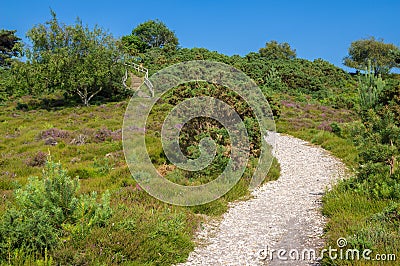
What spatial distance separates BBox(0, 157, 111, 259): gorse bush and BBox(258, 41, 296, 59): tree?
60108 mm

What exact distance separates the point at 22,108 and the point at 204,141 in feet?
91.2

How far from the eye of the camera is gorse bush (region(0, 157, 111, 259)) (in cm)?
552

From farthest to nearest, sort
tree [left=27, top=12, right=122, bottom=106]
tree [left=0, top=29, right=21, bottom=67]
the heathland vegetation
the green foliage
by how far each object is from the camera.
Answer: tree [left=0, top=29, right=21, bottom=67]
tree [left=27, top=12, right=122, bottom=106]
the green foliage
the heathland vegetation

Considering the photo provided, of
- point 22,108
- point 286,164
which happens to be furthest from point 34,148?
point 22,108

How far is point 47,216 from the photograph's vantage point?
584cm

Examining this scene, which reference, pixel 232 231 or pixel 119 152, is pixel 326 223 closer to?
pixel 232 231

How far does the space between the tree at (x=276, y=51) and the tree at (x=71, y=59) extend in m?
35.9

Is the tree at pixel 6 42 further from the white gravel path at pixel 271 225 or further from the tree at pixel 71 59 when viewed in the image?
the white gravel path at pixel 271 225

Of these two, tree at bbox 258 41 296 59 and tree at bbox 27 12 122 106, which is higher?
tree at bbox 258 41 296 59

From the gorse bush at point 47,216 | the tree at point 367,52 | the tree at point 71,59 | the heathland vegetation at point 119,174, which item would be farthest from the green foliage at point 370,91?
the tree at point 367,52

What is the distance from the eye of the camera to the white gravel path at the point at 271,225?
651 centimetres

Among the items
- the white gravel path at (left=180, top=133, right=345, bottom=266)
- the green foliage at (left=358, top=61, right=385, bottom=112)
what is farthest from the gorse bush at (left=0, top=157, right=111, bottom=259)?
the green foliage at (left=358, top=61, right=385, bottom=112)

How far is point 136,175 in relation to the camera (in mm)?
10828

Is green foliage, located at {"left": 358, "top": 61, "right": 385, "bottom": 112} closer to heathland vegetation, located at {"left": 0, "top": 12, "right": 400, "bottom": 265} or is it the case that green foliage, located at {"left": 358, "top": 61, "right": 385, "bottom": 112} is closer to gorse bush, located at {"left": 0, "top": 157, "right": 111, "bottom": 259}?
heathland vegetation, located at {"left": 0, "top": 12, "right": 400, "bottom": 265}
